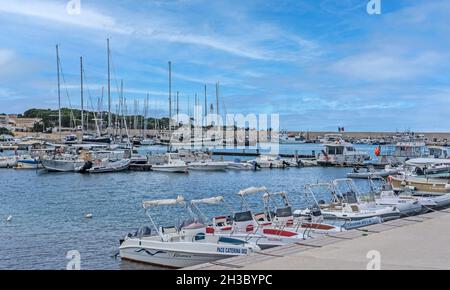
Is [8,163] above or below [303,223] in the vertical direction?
below

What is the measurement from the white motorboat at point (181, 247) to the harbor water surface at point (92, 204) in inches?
22.4

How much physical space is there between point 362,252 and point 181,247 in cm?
695

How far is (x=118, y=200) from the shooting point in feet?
124

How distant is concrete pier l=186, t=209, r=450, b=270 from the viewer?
31.6 feet

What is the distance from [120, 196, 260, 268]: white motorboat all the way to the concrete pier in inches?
134

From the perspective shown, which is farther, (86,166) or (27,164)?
(27,164)

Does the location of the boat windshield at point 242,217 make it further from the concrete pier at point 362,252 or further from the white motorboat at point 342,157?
the white motorboat at point 342,157

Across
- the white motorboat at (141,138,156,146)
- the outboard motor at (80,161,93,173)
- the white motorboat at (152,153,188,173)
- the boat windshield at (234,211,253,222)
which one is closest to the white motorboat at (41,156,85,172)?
the outboard motor at (80,161,93,173)

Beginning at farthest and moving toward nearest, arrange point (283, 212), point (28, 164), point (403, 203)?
1. point (28, 164)
2. point (403, 203)
3. point (283, 212)

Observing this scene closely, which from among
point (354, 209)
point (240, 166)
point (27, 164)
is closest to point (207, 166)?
point (240, 166)

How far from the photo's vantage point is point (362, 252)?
11016 mm

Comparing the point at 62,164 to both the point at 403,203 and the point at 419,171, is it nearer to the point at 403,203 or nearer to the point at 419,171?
the point at 419,171

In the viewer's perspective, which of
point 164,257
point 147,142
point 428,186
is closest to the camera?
point 164,257

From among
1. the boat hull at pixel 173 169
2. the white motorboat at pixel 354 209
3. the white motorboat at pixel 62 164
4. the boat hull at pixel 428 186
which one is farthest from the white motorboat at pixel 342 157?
the white motorboat at pixel 354 209
